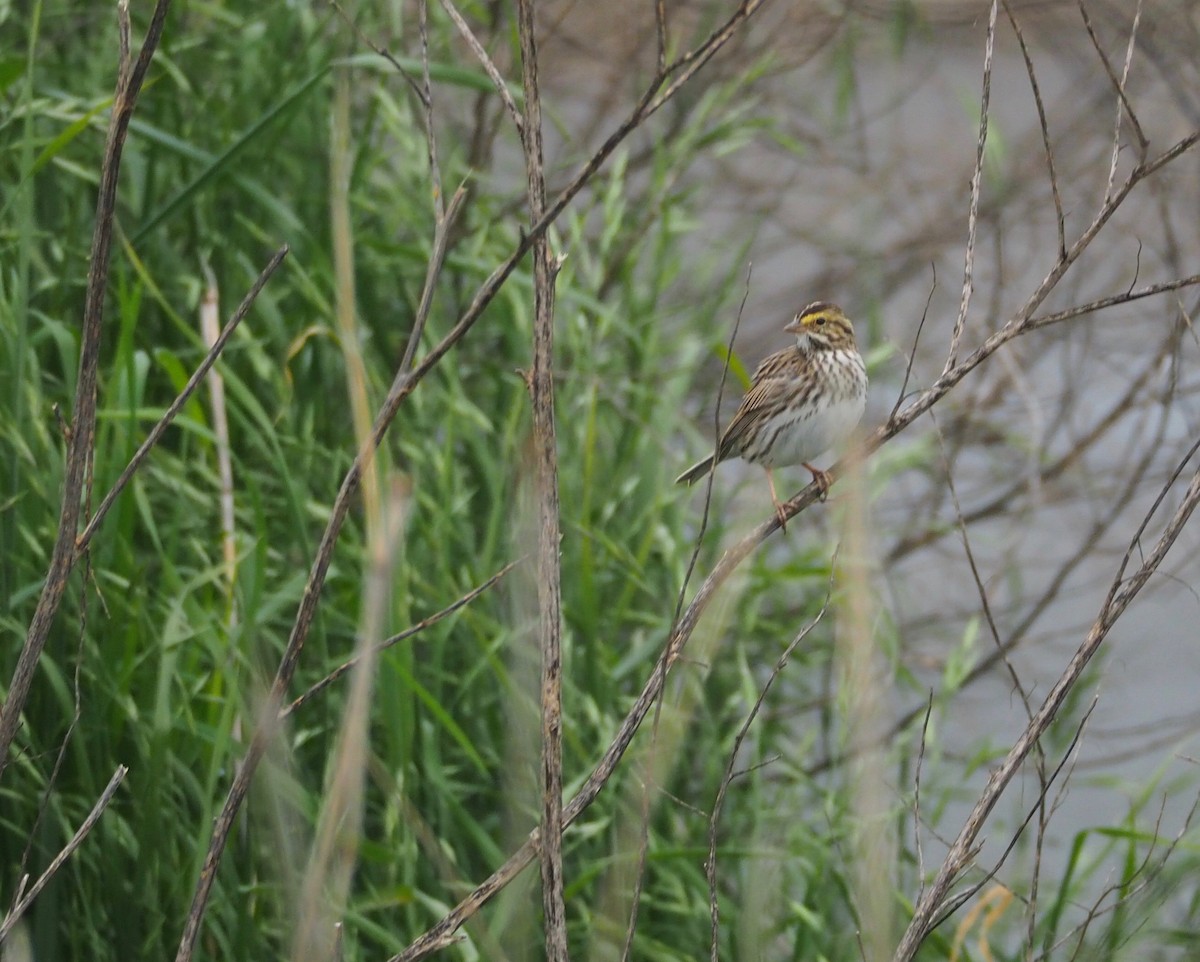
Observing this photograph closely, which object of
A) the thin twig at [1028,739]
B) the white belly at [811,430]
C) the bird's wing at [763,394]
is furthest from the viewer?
the bird's wing at [763,394]

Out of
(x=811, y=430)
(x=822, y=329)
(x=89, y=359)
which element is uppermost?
(x=822, y=329)

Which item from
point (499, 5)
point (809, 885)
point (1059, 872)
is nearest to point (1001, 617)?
point (1059, 872)

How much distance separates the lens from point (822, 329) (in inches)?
120

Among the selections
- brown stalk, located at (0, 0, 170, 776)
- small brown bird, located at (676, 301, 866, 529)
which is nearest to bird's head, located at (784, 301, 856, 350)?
small brown bird, located at (676, 301, 866, 529)

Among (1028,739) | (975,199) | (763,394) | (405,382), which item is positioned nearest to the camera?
(405,382)

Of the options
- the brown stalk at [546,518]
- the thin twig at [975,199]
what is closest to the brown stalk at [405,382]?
the brown stalk at [546,518]

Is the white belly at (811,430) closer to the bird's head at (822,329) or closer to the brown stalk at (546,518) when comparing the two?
the bird's head at (822,329)

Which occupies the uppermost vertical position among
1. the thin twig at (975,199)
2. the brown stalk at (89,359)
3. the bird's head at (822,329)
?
the bird's head at (822,329)

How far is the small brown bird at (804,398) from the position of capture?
294 centimetres

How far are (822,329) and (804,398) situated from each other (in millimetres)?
165

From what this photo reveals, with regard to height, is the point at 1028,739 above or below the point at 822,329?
below

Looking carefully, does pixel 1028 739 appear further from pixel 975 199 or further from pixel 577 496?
pixel 577 496

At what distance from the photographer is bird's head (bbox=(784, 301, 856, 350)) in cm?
304

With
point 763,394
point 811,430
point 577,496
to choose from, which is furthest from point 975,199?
point 577,496
